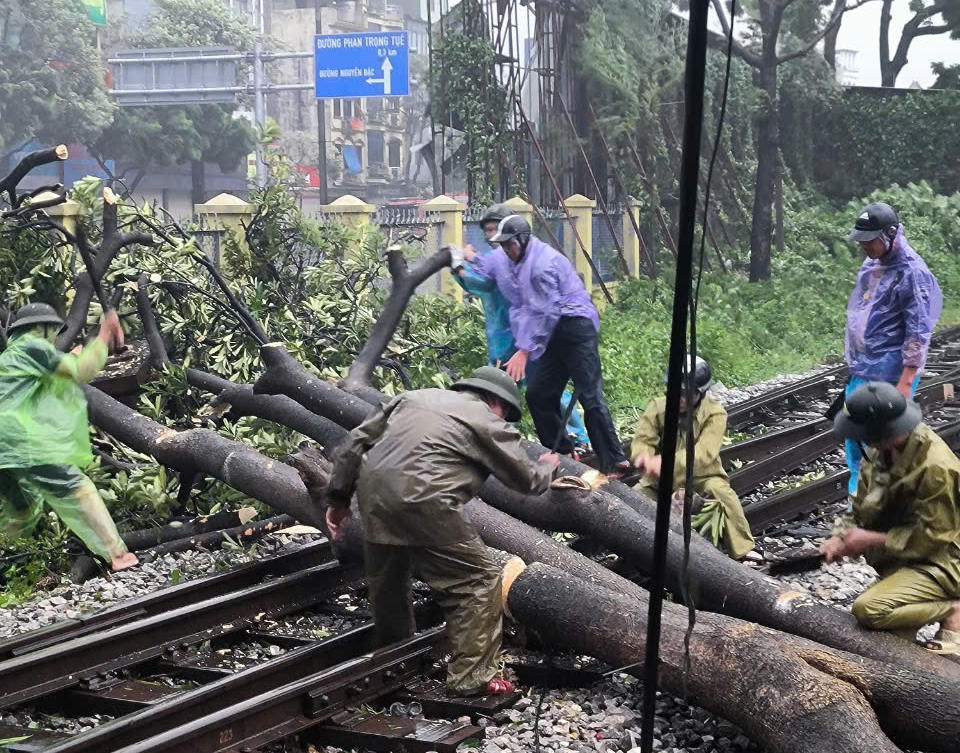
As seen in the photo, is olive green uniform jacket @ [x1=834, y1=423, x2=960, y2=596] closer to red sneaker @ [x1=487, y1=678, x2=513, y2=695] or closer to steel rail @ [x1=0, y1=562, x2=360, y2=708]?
red sneaker @ [x1=487, y1=678, x2=513, y2=695]

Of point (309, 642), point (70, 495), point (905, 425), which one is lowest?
point (309, 642)

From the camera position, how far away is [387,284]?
14203 mm

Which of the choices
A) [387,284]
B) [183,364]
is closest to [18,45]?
[387,284]

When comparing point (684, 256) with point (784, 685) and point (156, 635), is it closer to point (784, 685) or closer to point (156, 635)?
point (784, 685)

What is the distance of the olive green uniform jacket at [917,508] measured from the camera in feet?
17.3

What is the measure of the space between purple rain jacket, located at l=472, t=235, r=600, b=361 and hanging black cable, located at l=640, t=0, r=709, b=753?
251 inches

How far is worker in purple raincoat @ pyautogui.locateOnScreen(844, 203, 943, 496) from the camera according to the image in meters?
7.47

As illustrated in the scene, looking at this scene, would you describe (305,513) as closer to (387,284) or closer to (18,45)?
(387,284)

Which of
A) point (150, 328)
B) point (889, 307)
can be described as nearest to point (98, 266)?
point (150, 328)

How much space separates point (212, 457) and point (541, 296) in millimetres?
2728

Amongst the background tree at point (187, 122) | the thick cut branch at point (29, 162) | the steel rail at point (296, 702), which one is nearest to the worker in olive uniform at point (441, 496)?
the steel rail at point (296, 702)

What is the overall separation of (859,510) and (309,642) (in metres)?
2.86

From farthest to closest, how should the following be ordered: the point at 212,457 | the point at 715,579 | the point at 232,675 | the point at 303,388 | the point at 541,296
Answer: the point at 541,296 < the point at 303,388 < the point at 212,457 < the point at 715,579 < the point at 232,675

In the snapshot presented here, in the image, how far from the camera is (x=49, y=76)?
3803 cm
